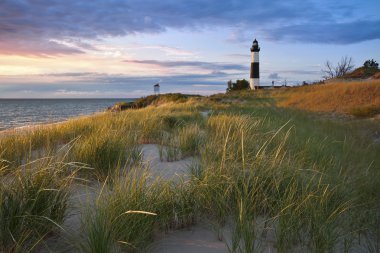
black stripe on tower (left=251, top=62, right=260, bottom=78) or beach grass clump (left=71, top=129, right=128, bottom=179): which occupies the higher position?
black stripe on tower (left=251, top=62, right=260, bottom=78)

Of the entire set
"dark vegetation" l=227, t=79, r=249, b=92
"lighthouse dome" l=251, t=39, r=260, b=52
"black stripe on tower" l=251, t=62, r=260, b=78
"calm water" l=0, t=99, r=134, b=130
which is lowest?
"calm water" l=0, t=99, r=134, b=130

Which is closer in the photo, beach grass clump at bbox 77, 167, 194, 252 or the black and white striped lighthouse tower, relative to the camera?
beach grass clump at bbox 77, 167, 194, 252

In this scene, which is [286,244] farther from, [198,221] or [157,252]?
[157,252]

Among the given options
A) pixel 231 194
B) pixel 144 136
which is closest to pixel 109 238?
pixel 231 194

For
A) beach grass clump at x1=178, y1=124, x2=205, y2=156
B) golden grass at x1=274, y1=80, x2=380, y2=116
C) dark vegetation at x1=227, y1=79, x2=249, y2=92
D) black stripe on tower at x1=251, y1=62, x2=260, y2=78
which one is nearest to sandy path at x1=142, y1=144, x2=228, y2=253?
beach grass clump at x1=178, y1=124, x2=205, y2=156

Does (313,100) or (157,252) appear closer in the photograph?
(157,252)

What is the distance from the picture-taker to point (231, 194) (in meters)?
2.75

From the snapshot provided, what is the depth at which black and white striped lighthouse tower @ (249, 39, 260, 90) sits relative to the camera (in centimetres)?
4484

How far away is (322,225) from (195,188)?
1.06 meters

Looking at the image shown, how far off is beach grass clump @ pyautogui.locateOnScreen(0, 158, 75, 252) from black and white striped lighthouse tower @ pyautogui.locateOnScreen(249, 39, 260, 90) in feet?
144

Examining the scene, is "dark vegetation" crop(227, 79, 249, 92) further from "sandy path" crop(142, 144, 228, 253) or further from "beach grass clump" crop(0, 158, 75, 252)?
"beach grass clump" crop(0, 158, 75, 252)

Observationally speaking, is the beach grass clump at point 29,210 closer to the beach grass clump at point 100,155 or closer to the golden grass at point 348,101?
the beach grass clump at point 100,155

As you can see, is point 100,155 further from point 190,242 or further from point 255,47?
point 255,47

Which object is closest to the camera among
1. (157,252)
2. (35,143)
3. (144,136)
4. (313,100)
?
(157,252)
